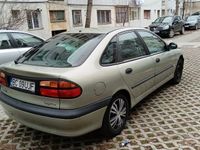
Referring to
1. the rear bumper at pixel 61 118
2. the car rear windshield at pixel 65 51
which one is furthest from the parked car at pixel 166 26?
the rear bumper at pixel 61 118

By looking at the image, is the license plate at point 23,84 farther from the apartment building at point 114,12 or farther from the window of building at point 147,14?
the window of building at point 147,14

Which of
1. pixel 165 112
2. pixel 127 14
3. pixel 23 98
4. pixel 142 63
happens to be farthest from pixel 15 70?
pixel 127 14

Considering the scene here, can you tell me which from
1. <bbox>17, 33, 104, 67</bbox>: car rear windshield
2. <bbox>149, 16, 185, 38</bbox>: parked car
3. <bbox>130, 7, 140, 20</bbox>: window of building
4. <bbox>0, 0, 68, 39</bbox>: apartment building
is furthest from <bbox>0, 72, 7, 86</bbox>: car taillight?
<bbox>130, 7, 140, 20</bbox>: window of building

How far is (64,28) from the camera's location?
2016 centimetres

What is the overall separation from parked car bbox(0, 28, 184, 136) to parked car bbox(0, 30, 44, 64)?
2.62m

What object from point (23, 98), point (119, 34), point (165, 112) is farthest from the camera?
point (165, 112)

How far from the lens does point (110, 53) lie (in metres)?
3.46

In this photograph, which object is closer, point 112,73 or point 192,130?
point 112,73

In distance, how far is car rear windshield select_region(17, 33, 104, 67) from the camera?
3.12 m

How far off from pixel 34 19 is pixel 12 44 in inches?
469

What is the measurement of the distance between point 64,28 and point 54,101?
17.9 m

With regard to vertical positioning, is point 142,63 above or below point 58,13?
below

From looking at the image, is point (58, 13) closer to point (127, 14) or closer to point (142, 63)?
point (127, 14)

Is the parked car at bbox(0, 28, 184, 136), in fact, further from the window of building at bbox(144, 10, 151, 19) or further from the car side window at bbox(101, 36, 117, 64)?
the window of building at bbox(144, 10, 151, 19)
